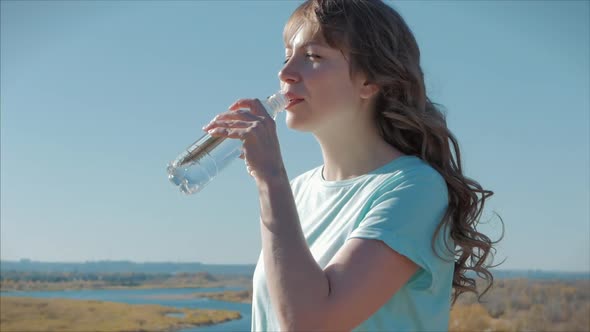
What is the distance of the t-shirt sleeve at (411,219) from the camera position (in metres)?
0.92

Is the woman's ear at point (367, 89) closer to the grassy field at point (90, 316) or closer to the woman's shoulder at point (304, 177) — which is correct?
the woman's shoulder at point (304, 177)

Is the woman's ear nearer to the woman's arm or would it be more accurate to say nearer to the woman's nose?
the woman's nose

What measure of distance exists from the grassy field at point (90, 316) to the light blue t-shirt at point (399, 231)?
7.73m

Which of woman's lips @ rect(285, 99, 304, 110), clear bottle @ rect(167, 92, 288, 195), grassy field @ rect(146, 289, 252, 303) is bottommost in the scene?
grassy field @ rect(146, 289, 252, 303)

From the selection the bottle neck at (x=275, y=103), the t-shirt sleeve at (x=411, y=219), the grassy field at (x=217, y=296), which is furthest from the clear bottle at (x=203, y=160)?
the grassy field at (x=217, y=296)

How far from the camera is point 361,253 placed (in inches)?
35.2

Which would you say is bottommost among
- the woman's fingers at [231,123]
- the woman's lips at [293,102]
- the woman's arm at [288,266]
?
the woman's arm at [288,266]

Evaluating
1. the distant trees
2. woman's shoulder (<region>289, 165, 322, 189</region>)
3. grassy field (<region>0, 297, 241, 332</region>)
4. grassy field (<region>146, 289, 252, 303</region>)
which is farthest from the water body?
woman's shoulder (<region>289, 165, 322, 189</region>)

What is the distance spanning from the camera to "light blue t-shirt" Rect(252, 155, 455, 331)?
93 cm

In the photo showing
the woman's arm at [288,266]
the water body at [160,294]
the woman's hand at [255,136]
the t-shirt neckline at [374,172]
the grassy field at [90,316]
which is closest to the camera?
the woman's arm at [288,266]

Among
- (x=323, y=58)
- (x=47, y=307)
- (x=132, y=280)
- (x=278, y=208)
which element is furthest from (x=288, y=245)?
(x=132, y=280)

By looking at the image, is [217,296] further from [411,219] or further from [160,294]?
[411,219]

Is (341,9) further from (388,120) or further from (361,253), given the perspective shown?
(361,253)

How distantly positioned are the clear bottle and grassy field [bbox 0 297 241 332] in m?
7.70
